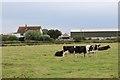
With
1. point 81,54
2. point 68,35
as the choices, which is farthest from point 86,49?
point 68,35

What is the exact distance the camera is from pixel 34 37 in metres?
47.3

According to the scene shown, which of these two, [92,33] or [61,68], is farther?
[92,33]

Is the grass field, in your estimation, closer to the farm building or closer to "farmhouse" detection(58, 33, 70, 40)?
"farmhouse" detection(58, 33, 70, 40)

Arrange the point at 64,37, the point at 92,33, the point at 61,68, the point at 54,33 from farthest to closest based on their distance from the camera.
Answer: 1. the point at 92,33
2. the point at 64,37
3. the point at 54,33
4. the point at 61,68

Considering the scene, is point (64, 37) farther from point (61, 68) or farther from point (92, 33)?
point (61, 68)

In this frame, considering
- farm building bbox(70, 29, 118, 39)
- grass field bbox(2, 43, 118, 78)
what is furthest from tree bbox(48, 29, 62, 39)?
grass field bbox(2, 43, 118, 78)

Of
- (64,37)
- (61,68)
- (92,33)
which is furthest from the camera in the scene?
(92,33)

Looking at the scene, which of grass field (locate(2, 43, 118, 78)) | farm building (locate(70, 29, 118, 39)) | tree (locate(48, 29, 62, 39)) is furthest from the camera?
farm building (locate(70, 29, 118, 39))

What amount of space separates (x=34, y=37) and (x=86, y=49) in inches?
1171

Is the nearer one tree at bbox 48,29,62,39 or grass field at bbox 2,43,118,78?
grass field at bbox 2,43,118,78

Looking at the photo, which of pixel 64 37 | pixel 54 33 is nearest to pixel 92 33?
pixel 64 37

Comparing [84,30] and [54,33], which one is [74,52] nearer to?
[54,33]

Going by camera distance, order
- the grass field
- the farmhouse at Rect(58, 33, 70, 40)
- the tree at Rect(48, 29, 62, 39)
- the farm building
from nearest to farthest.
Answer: the grass field, the tree at Rect(48, 29, 62, 39), the farmhouse at Rect(58, 33, 70, 40), the farm building

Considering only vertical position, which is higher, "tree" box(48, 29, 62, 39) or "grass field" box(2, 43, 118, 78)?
"tree" box(48, 29, 62, 39)
